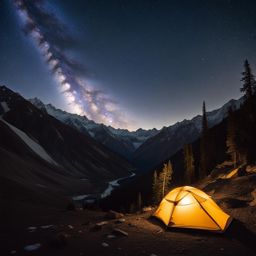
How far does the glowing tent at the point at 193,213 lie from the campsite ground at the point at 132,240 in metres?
0.38

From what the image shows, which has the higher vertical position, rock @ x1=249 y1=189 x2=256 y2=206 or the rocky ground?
rock @ x1=249 y1=189 x2=256 y2=206

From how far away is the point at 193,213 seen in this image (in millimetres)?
12305

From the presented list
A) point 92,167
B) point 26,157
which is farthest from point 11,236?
point 92,167

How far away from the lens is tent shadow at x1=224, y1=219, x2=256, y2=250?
10148mm

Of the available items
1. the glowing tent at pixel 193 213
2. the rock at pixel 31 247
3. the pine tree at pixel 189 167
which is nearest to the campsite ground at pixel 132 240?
the rock at pixel 31 247

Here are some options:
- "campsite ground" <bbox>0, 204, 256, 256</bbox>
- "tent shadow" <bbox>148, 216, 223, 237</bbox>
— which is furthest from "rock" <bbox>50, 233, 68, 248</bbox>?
"tent shadow" <bbox>148, 216, 223, 237</bbox>

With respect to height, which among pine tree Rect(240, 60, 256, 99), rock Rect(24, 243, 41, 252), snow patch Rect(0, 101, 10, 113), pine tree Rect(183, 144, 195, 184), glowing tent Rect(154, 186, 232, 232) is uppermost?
snow patch Rect(0, 101, 10, 113)

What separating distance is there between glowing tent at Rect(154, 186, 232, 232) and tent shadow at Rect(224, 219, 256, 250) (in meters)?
0.30

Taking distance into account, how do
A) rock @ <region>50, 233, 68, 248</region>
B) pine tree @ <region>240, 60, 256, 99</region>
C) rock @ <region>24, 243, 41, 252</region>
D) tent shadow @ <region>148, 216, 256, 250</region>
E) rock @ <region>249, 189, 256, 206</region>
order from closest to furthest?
rock @ <region>24, 243, 41, 252</region>
rock @ <region>50, 233, 68, 248</region>
tent shadow @ <region>148, 216, 256, 250</region>
rock @ <region>249, 189, 256, 206</region>
pine tree @ <region>240, 60, 256, 99</region>

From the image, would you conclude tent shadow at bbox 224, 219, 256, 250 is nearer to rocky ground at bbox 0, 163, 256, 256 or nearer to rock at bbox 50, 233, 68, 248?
rocky ground at bbox 0, 163, 256, 256

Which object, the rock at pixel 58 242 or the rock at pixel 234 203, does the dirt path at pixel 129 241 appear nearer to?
the rock at pixel 58 242

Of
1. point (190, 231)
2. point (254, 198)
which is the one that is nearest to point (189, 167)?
point (254, 198)

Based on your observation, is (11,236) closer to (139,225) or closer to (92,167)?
(139,225)

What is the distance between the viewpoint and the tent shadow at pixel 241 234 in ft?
33.3
